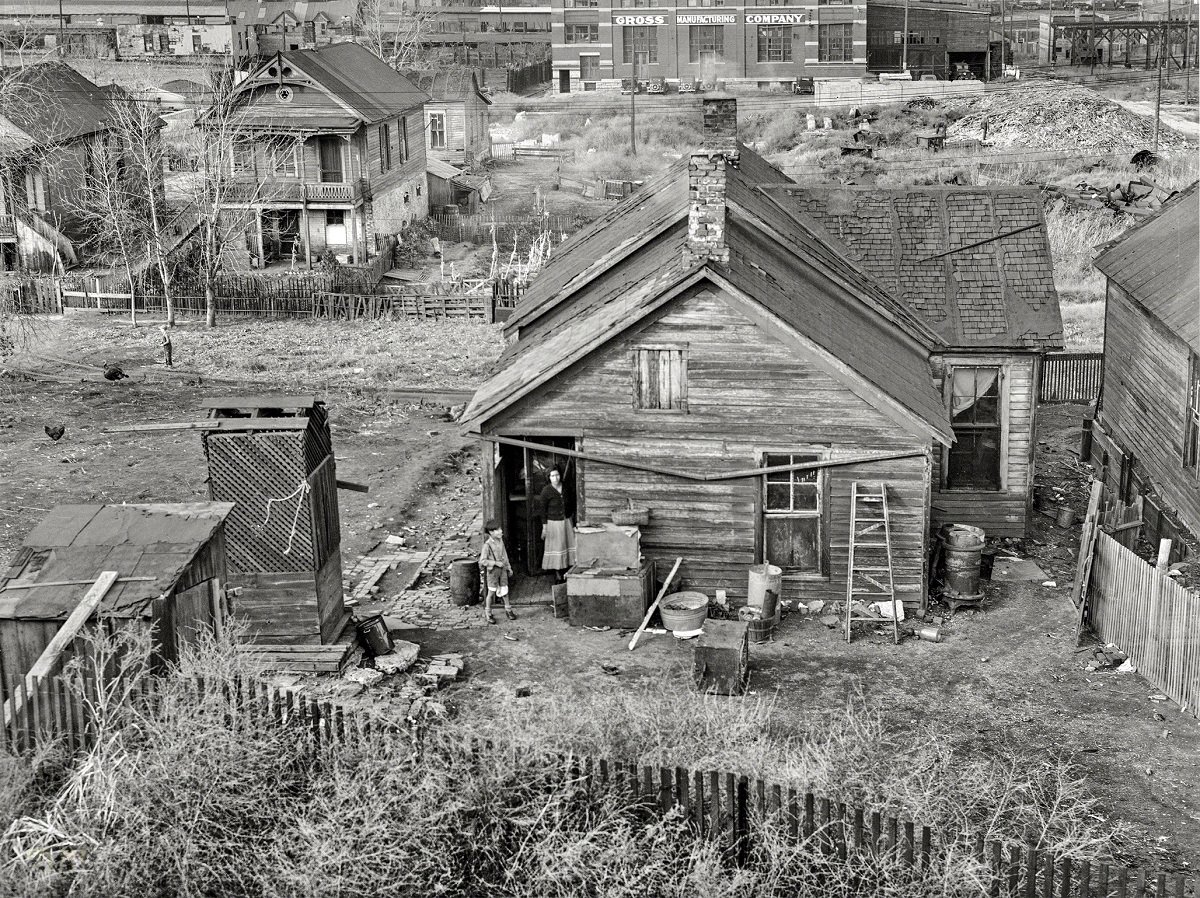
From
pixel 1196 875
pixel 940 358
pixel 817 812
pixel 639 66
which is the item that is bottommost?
pixel 1196 875

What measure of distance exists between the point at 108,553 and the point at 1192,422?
53.5 ft

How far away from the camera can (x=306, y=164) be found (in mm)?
49500

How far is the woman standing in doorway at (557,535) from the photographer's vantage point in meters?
20.5

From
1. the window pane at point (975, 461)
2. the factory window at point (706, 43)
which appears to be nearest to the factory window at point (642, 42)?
the factory window at point (706, 43)

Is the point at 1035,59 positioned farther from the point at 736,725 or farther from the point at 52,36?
the point at 736,725

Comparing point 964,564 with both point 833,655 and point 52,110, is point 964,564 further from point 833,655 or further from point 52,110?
point 52,110

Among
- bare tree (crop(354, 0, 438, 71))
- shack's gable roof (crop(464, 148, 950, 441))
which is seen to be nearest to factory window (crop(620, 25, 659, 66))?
bare tree (crop(354, 0, 438, 71))

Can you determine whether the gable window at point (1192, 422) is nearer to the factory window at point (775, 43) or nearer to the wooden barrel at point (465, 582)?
the wooden barrel at point (465, 582)

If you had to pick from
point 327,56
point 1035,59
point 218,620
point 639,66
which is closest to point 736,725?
point 218,620

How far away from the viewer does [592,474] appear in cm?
2044

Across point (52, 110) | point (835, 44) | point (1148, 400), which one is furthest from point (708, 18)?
point (1148, 400)

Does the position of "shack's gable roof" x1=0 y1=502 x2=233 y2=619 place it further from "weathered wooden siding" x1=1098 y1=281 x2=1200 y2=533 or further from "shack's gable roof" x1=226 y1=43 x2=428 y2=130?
"shack's gable roof" x1=226 y1=43 x2=428 y2=130

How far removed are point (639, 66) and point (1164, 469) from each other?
7270 centimetres

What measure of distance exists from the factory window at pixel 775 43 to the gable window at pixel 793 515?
7563 cm
